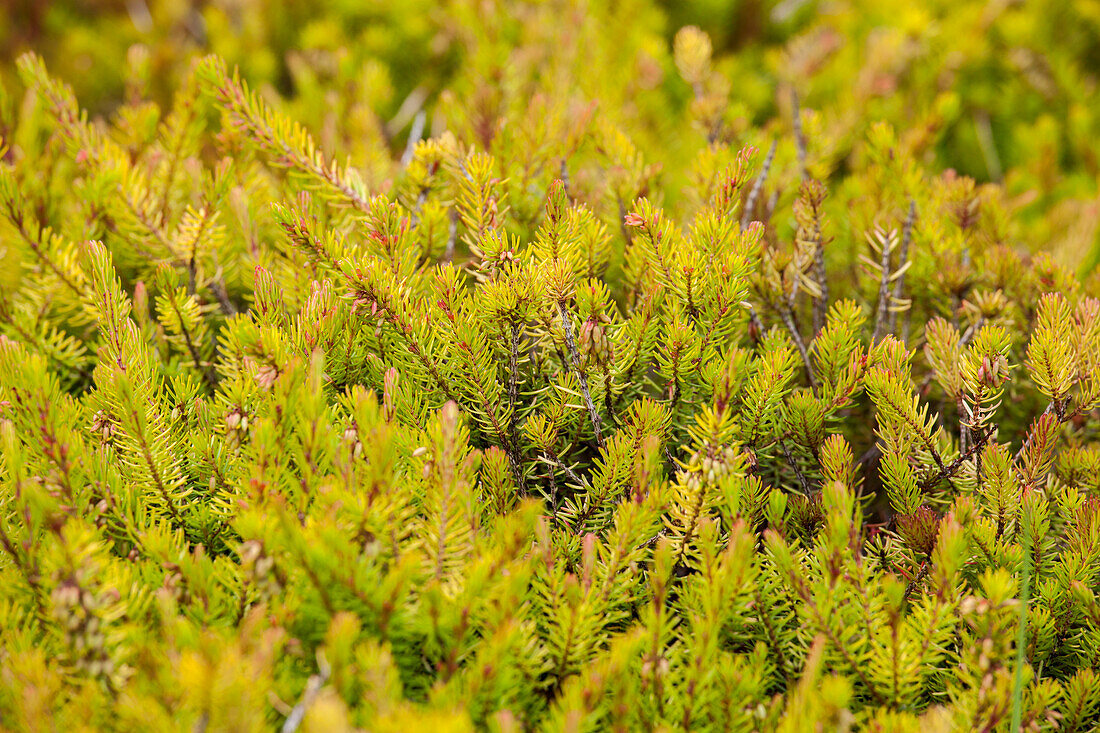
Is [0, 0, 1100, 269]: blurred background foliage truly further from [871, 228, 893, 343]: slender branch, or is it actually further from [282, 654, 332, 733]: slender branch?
[282, 654, 332, 733]: slender branch

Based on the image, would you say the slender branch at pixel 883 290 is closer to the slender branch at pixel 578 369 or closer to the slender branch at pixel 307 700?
the slender branch at pixel 578 369

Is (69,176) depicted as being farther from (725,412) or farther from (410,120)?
(725,412)

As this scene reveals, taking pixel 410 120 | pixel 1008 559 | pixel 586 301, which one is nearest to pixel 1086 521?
pixel 1008 559

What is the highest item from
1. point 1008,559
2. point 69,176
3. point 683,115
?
Result: point 69,176

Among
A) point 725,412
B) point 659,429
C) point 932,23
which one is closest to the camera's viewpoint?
point 725,412

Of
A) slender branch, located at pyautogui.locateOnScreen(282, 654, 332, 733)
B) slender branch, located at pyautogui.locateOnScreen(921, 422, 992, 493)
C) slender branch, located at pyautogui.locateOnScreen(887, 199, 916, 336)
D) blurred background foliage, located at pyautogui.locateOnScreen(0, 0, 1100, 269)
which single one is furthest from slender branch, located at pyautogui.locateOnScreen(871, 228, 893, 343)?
slender branch, located at pyautogui.locateOnScreen(282, 654, 332, 733)

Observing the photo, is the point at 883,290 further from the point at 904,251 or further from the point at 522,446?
the point at 522,446
